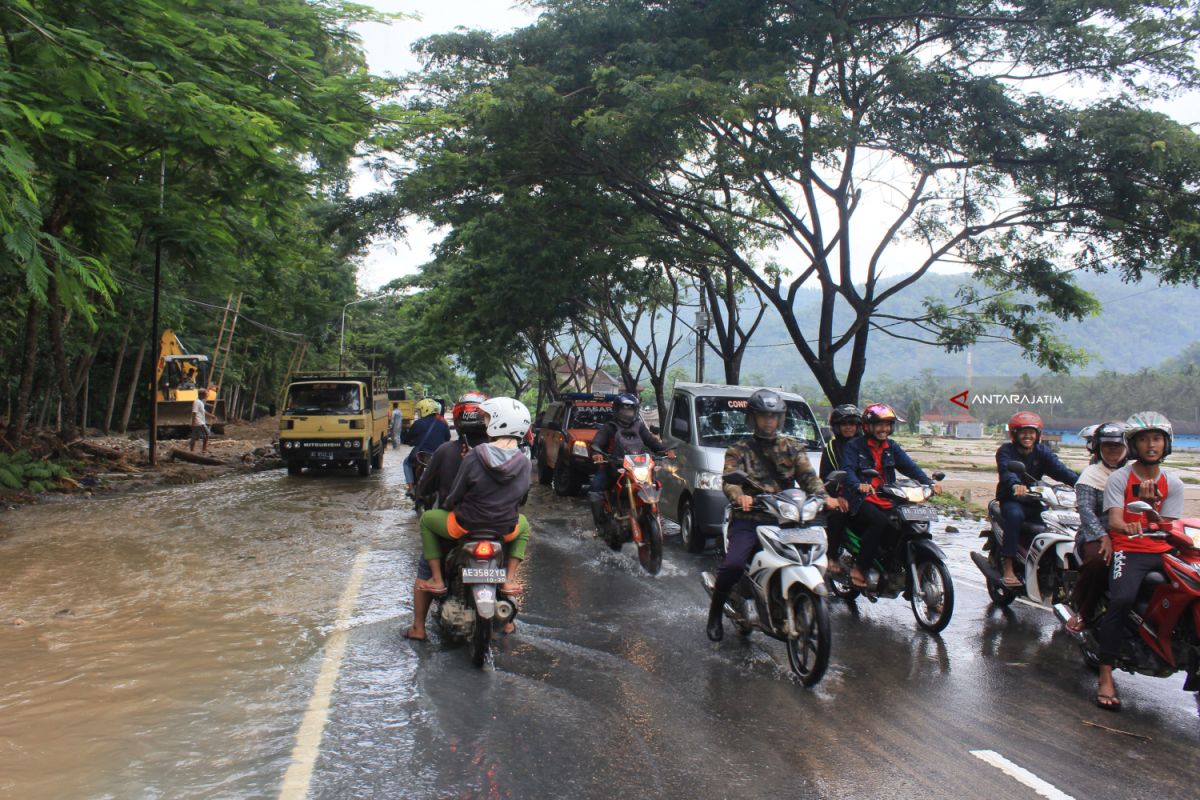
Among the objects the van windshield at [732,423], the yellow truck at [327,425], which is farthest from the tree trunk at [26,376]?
the van windshield at [732,423]

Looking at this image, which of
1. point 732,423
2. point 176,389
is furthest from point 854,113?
point 176,389

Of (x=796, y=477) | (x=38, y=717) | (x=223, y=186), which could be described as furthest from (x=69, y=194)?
(x=796, y=477)

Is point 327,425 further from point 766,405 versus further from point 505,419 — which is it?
point 766,405

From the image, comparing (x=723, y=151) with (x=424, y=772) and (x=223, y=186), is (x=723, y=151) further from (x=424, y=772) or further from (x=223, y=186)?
(x=424, y=772)

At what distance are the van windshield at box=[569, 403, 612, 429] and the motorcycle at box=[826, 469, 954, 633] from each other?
10586mm

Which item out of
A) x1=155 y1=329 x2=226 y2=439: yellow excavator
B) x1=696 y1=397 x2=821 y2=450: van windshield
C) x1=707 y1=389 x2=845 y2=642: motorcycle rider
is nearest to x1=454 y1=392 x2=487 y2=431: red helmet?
x1=707 y1=389 x2=845 y2=642: motorcycle rider

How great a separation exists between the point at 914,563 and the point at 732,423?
454cm

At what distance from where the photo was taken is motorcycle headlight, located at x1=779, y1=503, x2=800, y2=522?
18.2ft

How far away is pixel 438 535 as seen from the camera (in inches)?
228

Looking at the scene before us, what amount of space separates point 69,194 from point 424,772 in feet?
31.0

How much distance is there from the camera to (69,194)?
34.6 feet

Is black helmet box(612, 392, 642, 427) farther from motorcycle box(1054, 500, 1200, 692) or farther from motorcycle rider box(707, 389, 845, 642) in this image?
motorcycle box(1054, 500, 1200, 692)

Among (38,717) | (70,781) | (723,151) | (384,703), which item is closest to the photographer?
(70,781)

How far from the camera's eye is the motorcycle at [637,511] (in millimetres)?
8750
